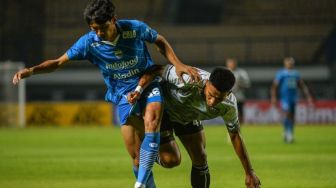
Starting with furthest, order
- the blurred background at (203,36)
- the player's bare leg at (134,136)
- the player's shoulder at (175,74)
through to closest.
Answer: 1. the blurred background at (203,36)
2. the player's bare leg at (134,136)
3. the player's shoulder at (175,74)

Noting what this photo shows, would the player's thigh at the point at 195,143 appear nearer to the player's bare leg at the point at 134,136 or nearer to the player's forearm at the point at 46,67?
the player's bare leg at the point at 134,136

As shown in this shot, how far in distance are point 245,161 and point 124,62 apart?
1.71 m

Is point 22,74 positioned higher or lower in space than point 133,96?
higher

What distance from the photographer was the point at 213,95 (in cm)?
787

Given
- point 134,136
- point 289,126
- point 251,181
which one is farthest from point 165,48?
point 289,126

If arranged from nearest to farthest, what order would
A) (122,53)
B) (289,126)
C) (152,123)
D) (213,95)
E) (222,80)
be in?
(222,80)
(213,95)
(152,123)
(122,53)
(289,126)

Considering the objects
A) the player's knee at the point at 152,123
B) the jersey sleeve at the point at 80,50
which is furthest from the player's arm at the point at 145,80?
the jersey sleeve at the point at 80,50

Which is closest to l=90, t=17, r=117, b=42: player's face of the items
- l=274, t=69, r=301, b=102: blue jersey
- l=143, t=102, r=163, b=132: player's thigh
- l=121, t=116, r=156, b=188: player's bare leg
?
l=143, t=102, r=163, b=132: player's thigh

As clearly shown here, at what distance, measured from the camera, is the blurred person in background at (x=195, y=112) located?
7895 mm

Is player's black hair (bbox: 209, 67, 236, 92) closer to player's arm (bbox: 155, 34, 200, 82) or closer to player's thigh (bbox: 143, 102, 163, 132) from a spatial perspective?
player's arm (bbox: 155, 34, 200, 82)

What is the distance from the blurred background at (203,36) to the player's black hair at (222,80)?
26.9 meters

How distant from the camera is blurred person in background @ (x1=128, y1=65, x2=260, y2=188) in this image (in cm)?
789

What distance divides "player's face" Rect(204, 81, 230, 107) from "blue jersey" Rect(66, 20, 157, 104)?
1.01 metres

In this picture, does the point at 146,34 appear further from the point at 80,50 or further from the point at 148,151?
the point at 148,151
